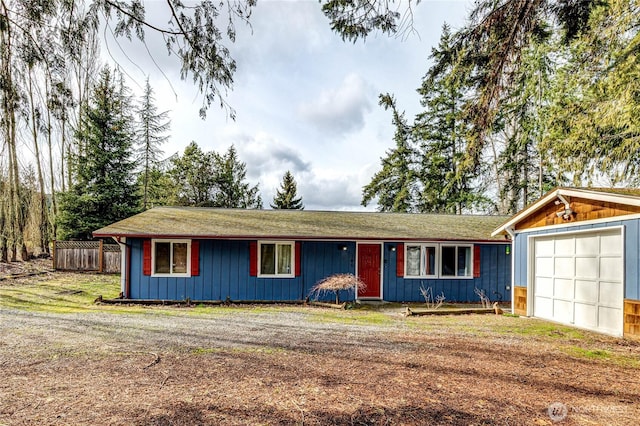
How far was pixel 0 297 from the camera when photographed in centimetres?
1071

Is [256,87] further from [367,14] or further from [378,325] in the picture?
[378,325]

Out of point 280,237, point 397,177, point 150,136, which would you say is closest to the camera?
point 280,237

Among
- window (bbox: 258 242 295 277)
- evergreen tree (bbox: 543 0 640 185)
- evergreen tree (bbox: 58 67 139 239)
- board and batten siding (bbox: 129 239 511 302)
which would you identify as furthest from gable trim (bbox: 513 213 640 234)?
evergreen tree (bbox: 58 67 139 239)

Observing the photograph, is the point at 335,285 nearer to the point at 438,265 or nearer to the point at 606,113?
the point at 438,265

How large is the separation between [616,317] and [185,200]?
27.7 m

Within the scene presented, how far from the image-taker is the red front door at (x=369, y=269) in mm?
12148

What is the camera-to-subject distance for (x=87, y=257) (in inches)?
703

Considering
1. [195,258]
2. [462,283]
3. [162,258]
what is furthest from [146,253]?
[462,283]

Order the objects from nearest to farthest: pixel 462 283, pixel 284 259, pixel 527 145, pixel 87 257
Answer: pixel 284 259 → pixel 462 283 → pixel 87 257 → pixel 527 145

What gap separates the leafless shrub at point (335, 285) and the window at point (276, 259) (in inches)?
35.5

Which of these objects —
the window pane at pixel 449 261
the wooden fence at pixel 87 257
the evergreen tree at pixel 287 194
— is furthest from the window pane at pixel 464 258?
the evergreen tree at pixel 287 194

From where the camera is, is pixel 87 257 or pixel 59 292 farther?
pixel 87 257

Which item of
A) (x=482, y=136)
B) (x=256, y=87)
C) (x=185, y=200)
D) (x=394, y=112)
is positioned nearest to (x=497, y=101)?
(x=482, y=136)

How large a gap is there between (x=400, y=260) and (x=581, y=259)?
16.7ft
